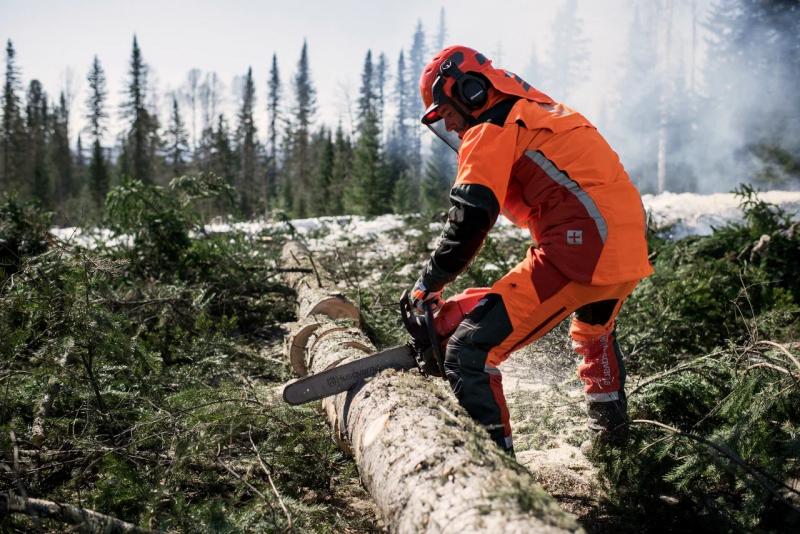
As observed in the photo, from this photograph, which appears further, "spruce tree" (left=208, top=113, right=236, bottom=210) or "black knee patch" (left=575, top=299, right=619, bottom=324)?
"spruce tree" (left=208, top=113, right=236, bottom=210)

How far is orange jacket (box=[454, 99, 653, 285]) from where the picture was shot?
8.16ft

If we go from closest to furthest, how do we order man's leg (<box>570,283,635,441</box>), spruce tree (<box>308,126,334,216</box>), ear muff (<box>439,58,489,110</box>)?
1. ear muff (<box>439,58,489,110</box>)
2. man's leg (<box>570,283,635,441</box>)
3. spruce tree (<box>308,126,334,216</box>)

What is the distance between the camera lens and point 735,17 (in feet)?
63.3

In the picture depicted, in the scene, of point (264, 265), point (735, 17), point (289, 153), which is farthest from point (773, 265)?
point (289, 153)

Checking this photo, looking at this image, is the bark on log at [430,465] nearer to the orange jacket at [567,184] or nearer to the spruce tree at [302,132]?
the orange jacket at [567,184]

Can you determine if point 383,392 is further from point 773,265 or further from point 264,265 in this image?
point 773,265

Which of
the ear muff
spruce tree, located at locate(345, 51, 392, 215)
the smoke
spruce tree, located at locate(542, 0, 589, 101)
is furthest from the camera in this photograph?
spruce tree, located at locate(542, 0, 589, 101)

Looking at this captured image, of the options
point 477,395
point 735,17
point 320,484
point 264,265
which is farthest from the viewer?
point 735,17

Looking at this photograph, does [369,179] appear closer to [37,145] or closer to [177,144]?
[177,144]

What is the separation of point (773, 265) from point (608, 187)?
3.72m

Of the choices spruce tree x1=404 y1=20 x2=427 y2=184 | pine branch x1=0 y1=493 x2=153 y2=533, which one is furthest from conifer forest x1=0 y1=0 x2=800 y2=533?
spruce tree x1=404 y1=20 x2=427 y2=184

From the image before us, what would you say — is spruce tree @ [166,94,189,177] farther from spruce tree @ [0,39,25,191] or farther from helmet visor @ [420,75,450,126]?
helmet visor @ [420,75,450,126]

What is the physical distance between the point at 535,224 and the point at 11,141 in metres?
38.6

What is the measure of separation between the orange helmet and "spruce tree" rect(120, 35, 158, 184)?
104 ft
